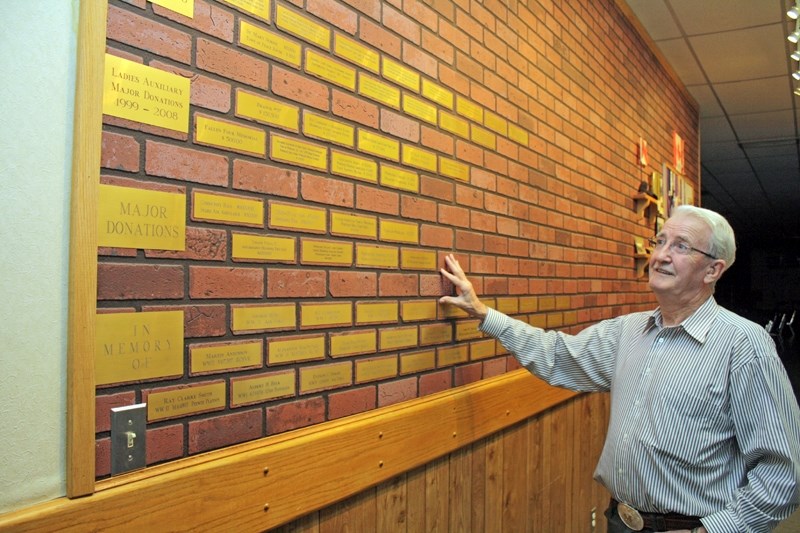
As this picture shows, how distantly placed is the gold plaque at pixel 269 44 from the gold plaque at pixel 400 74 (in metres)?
0.37

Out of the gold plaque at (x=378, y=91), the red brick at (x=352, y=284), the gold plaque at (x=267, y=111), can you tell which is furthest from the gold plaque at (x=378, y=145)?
the red brick at (x=352, y=284)

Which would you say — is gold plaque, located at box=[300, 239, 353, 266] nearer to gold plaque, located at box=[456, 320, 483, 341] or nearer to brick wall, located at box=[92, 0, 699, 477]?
brick wall, located at box=[92, 0, 699, 477]

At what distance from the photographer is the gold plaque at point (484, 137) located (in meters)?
2.22

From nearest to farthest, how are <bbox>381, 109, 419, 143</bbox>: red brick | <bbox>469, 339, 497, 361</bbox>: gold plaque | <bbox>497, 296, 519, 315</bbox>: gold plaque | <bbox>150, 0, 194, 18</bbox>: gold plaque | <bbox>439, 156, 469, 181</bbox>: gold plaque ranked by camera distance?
<bbox>150, 0, 194, 18</bbox>: gold plaque → <bbox>381, 109, 419, 143</bbox>: red brick → <bbox>439, 156, 469, 181</bbox>: gold plaque → <bbox>469, 339, 497, 361</bbox>: gold plaque → <bbox>497, 296, 519, 315</bbox>: gold plaque

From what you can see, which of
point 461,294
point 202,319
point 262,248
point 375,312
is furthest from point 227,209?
point 461,294

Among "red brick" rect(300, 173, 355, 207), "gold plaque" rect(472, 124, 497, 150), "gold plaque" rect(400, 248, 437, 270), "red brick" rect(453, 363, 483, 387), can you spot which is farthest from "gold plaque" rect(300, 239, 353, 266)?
"gold plaque" rect(472, 124, 497, 150)

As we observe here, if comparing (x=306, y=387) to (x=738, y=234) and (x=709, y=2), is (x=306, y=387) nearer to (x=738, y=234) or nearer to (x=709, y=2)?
(x=709, y=2)

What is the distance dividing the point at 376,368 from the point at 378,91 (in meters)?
0.82

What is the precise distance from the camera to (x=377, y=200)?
5.69ft

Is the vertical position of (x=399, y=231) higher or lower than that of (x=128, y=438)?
higher

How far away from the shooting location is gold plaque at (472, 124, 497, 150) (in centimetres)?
222

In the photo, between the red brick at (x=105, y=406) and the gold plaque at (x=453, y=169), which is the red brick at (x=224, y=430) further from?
the gold plaque at (x=453, y=169)

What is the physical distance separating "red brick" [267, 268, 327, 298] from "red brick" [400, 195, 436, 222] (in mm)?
425

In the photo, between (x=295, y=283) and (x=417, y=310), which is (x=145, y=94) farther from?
(x=417, y=310)
